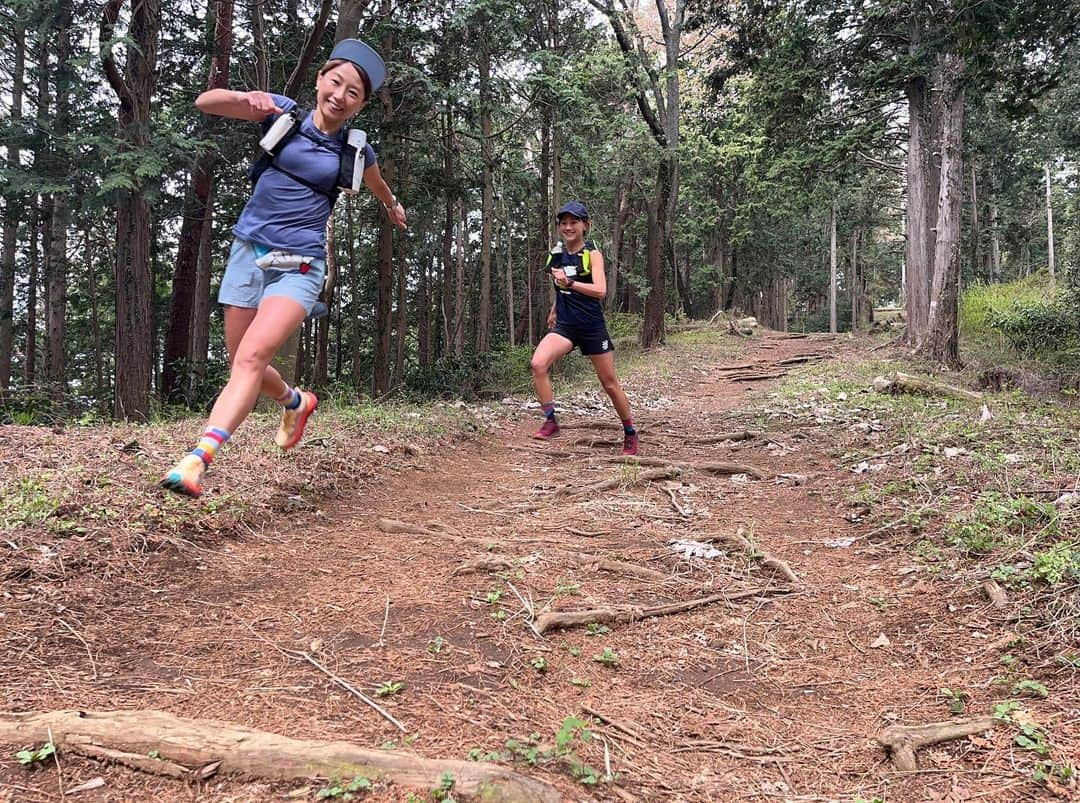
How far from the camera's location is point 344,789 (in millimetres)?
1519

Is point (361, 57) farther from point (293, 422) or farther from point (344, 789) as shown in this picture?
point (344, 789)

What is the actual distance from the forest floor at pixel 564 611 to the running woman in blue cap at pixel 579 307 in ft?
3.54

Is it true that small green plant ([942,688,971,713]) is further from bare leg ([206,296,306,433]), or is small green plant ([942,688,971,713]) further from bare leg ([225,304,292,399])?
bare leg ([225,304,292,399])

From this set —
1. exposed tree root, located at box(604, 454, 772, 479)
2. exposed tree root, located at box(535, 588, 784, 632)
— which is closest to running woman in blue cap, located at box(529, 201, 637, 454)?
exposed tree root, located at box(604, 454, 772, 479)

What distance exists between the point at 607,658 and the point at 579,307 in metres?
4.08

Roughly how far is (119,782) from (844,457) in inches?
210

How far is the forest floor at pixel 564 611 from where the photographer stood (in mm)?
1760

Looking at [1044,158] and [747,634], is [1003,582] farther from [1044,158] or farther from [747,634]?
[1044,158]

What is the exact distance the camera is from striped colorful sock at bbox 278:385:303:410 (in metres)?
3.79

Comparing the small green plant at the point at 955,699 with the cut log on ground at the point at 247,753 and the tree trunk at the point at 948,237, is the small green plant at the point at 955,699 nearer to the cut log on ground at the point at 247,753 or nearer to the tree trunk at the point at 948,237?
the cut log on ground at the point at 247,753

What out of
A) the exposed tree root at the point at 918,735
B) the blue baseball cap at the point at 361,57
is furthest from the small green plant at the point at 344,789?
the blue baseball cap at the point at 361,57

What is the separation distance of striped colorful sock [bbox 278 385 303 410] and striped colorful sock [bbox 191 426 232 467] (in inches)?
31.5

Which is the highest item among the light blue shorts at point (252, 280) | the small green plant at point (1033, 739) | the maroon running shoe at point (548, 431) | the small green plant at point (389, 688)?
the light blue shorts at point (252, 280)

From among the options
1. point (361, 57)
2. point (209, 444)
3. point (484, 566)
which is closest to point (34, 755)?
point (209, 444)
